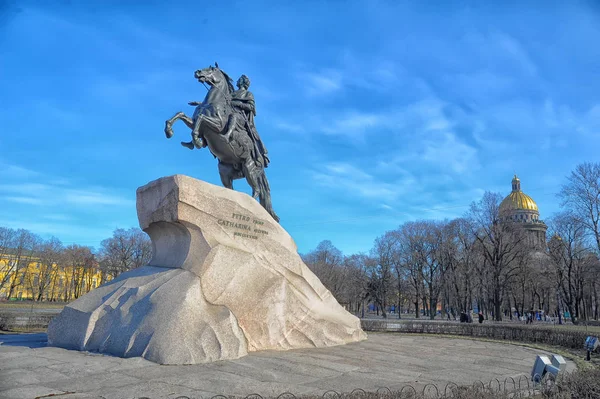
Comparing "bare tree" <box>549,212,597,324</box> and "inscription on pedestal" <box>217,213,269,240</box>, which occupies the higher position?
"bare tree" <box>549,212,597,324</box>

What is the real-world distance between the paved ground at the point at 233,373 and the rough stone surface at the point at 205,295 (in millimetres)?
413

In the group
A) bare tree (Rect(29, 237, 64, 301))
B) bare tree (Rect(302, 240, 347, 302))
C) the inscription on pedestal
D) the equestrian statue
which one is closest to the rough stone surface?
the inscription on pedestal

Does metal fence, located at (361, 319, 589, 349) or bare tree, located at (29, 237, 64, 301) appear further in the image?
bare tree, located at (29, 237, 64, 301)

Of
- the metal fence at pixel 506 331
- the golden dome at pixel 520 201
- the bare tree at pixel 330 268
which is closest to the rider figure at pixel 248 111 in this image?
the metal fence at pixel 506 331

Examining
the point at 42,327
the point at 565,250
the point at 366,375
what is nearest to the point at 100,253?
the point at 42,327

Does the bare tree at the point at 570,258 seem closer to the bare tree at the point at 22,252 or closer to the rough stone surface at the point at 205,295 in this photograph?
the rough stone surface at the point at 205,295

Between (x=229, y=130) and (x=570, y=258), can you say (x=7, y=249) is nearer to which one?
(x=229, y=130)

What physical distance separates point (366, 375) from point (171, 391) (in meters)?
2.92

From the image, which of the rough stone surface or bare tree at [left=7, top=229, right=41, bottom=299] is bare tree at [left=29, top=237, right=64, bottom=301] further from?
the rough stone surface

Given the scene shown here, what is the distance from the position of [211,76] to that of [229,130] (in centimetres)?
143

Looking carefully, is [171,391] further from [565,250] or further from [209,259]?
[565,250]

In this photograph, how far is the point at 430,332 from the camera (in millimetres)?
19875

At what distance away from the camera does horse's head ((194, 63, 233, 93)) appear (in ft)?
36.7

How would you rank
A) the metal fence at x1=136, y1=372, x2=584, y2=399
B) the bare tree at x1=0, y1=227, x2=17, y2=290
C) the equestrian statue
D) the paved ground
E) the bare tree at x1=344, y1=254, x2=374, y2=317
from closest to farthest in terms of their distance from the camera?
the metal fence at x1=136, y1=372, x2=584, y2=399
the paved ground
the equestrian statue
the bare tree at x1=0, y1=227, x2=17, y2=290
the bare tree at x1=344, y1=254, x2=374, y2=317
